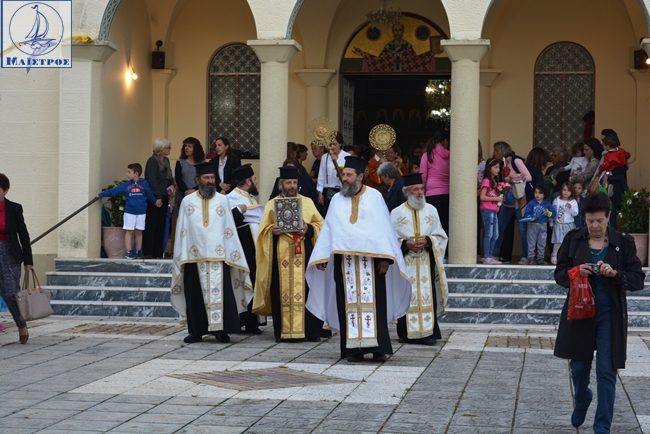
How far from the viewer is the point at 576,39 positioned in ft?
63.6

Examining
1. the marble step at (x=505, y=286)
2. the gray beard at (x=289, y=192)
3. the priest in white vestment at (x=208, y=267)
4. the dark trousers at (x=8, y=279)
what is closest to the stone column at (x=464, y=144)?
the marble step at (x=505, y=286)

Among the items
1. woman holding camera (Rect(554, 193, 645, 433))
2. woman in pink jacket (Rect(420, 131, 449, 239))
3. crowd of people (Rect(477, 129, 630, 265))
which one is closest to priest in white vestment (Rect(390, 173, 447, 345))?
crowd of people (Rect(477, 129, 630, 265))

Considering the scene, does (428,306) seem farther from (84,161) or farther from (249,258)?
(84,161)

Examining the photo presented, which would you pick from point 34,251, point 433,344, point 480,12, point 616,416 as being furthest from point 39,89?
point 616,416

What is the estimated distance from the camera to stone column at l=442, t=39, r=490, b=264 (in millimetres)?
16125

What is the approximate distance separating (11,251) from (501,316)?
19.2ft

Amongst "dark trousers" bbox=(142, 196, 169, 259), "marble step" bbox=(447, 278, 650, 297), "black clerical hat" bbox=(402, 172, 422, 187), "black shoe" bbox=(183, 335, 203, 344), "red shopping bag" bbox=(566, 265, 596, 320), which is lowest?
"black shoe" bbox=(183, 335, 203, 344)

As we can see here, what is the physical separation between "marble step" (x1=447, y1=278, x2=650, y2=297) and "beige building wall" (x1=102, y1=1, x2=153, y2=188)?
5.20 meters

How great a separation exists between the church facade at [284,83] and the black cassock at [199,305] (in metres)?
3.33

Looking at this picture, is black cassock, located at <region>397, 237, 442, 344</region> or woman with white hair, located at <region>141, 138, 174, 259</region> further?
woman with white hair, located at <region>141, 138, 174, 259</region>

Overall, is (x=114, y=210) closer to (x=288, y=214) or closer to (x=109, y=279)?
(x=109, y=279)

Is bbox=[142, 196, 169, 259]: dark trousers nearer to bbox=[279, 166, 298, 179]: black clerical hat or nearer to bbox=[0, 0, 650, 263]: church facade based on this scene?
bbox=[0, 0, 650, 263]: church facade

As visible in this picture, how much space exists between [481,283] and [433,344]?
2.76 metres

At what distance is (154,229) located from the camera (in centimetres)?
1733
